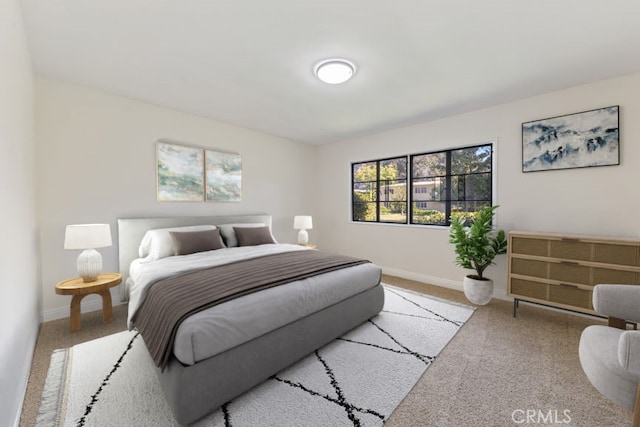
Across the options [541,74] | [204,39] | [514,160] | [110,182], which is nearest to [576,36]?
[541,74]

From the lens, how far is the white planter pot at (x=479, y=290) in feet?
9.71

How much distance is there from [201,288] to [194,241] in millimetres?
1449

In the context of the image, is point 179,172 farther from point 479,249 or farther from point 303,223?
point 479,249

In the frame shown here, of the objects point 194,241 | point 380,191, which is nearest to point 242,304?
point 194,241

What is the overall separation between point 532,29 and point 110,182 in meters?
4.31

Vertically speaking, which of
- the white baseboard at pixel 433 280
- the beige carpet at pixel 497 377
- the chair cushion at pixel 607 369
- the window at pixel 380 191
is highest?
the window at pixel 380 191

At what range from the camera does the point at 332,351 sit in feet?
6.93

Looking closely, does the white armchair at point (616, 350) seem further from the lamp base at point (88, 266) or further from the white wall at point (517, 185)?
the lamp base at point (88, 266)

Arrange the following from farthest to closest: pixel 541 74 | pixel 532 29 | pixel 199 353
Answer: pixel 541 74 < pixel 532 29 < pixel 199 353

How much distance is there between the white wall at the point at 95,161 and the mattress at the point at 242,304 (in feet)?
2.57

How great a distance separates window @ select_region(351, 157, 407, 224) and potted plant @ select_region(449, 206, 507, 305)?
126 centimetres

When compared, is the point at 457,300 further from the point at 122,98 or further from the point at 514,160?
the point at 122,98

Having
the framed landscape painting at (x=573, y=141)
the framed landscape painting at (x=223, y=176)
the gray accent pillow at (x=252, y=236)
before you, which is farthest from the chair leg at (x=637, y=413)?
the framed landscape painting at (x=223, y=176)

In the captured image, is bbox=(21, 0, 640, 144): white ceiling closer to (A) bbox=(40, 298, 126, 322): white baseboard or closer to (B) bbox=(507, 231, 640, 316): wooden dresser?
(B) bbox=(507, 231, 640, 316): wooden dresser
